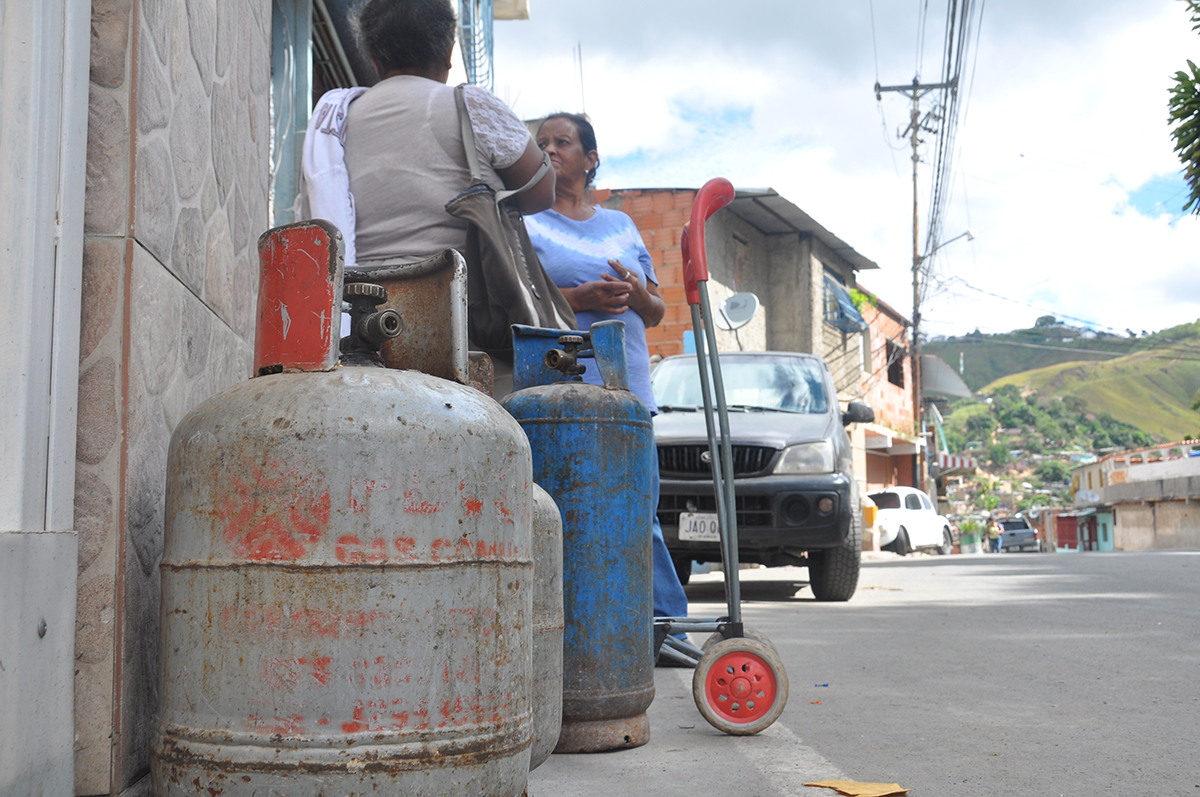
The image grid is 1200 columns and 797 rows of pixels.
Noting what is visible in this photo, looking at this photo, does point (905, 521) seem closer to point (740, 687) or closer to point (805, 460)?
point (805, 460)

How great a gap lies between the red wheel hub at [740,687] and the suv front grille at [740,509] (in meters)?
3.57

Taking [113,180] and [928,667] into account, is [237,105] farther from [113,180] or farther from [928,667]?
[928,667]

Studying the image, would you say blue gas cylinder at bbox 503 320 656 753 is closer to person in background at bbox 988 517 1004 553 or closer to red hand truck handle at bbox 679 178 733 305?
red hand truck handle at bbox 679 178 733 305

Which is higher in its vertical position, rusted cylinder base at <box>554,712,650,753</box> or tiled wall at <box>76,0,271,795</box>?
tiled wall at <box>76,0,271,795</box>

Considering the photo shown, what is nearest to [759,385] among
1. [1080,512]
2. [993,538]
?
[993,538]

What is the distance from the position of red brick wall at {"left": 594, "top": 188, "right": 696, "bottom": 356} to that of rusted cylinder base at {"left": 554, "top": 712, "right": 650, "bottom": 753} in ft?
47.7

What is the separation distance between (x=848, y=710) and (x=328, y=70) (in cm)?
571

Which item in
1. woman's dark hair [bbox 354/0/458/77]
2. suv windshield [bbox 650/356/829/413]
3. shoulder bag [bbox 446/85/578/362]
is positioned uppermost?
woman's dark hair [bbox 354/0/458/77]

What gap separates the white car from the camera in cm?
2234

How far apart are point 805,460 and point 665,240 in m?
11.8

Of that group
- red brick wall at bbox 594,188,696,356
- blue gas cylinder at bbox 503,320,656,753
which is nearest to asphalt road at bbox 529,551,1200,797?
blue gas cylinder at bbox 503,320,656,753

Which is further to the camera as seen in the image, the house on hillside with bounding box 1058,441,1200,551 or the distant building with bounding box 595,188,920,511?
the house on hillside with bounding box 1058,441,1200,551

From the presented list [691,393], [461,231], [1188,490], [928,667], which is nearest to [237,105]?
[461,231]

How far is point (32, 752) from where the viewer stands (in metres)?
1.48
